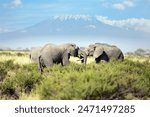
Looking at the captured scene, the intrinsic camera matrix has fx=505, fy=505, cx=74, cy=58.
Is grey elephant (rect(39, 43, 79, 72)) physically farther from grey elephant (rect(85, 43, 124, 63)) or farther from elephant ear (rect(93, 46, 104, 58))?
grey elephant (rect(85, 43, 124, 63))

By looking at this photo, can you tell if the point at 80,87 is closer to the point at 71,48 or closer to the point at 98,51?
the point at 71,48

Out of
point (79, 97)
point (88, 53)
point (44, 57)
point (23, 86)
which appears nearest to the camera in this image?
point (79, 97)

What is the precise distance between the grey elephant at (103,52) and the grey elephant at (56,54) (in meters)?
3.66

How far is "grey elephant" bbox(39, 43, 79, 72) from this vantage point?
70.5ft

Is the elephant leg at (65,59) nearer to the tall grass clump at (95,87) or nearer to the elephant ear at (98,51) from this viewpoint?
the elephant ear at (98,51)

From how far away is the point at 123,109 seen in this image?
11008mm

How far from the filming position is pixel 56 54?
71.1 ft

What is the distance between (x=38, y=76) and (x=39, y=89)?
7.71 feet

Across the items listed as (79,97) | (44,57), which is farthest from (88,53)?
(79,97)

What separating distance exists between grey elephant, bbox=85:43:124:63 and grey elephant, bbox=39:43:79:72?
366 cm

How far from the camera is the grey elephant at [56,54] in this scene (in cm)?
2148

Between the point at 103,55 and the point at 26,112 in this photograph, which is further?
the point at 103,55

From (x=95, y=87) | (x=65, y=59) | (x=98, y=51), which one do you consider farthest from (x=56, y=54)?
(x=95, y=87)

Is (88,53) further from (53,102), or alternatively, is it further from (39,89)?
(53,102)
